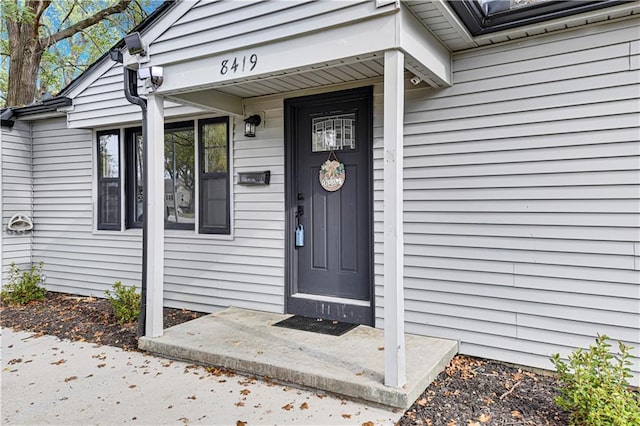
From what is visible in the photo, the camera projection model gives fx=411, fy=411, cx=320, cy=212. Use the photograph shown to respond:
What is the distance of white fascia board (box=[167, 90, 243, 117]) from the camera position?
3875 millimetres

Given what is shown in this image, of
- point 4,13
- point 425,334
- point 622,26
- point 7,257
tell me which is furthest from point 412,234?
point 4,13

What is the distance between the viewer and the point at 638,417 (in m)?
2.14

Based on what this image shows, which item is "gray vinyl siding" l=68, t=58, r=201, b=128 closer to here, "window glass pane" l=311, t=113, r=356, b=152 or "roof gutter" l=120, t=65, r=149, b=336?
"roof gutter" l=120, t=65, r=149, b=336

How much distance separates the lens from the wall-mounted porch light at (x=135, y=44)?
365cm

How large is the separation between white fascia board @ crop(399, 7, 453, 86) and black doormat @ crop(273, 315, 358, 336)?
7.44ft

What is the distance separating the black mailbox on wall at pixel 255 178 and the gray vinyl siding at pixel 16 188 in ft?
12.8

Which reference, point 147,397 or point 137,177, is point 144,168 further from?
point 137,177

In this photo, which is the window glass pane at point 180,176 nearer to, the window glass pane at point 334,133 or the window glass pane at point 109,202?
the window glass pane at point 109,202

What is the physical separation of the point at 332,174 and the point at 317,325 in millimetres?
1471

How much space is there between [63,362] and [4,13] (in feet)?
26.4

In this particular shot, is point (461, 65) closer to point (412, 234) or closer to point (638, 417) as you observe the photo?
point (412, 234)

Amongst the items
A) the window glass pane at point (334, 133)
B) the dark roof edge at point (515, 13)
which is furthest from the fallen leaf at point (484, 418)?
the dark roof edge at point (515, 13)

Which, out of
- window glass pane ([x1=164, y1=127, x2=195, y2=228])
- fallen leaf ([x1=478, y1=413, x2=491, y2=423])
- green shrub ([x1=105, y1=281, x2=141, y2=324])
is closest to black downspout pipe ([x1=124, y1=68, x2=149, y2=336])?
green shrub ([x1=105, y1=281, x2=141, y2=324])

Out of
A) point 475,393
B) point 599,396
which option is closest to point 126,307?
point 475,393
